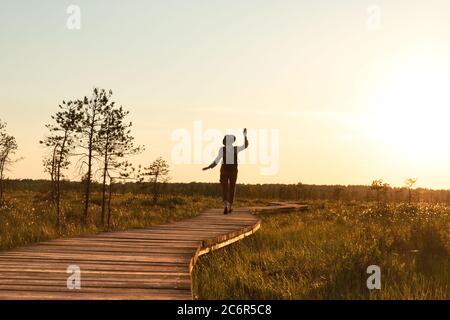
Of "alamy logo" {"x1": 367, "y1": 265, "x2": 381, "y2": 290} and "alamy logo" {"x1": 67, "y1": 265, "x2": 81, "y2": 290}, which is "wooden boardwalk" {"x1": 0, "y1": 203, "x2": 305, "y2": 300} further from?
"alamy logo" {"x1": 367, "y1": 265, "x2": 381, "y2": 290}

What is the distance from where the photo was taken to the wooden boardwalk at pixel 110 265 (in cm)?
590

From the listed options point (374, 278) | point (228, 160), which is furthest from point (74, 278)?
point (228, 160)

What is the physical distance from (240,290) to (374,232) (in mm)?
7456

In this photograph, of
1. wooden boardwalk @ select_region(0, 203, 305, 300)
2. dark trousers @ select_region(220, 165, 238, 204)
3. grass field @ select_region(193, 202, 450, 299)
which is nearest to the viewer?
wooden boardwalk @ select_region(0, 203, 305, 300)

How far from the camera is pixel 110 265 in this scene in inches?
297

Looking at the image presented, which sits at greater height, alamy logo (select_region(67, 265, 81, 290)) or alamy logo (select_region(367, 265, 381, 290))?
alamy logo (select_region(67, 265, 81, 290))

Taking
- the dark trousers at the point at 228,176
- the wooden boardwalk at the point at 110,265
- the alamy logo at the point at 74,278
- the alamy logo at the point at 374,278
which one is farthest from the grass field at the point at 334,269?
the dark trousers at the point at 228,176

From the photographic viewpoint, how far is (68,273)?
692 centimetres

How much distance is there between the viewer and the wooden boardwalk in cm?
590

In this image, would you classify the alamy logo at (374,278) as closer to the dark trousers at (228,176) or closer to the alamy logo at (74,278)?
the alamy logo at (74,278)

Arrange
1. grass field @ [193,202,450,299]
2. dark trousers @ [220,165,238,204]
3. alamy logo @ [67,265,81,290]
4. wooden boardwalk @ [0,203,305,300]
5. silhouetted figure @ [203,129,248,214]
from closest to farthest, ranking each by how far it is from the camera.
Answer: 1. wooden boardwalk @ [0,203,305,300]
2. alamy logo @ [67,265,81,290]
3. grass field @ [193,202,450,299]
4. silhouetted figure @ [203,129,248,214]
5. dark trousers @ [220,165,238,204]

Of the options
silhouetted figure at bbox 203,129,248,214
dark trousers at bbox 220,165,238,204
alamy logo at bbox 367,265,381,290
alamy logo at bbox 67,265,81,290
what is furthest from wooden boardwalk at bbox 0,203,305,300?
dark trousers at bbox 220,165,238,204

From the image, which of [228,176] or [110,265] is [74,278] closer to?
[110,265]
